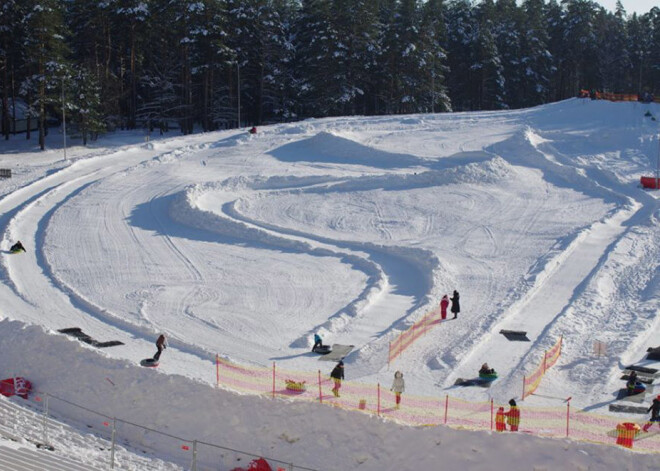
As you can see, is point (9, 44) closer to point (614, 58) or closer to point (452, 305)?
point (452, 305)

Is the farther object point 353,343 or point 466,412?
point 353,343

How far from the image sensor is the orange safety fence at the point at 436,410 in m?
14.5

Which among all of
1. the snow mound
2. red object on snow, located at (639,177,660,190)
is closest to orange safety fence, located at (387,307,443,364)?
red object on snow, located at (639,177,660,190)

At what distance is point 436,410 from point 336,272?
12184mm

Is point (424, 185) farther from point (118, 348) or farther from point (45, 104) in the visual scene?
point (45, 104)

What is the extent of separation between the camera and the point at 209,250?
3042 centimetres

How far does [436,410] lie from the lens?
16.0 m

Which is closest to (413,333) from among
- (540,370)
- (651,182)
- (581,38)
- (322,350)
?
(322,350)

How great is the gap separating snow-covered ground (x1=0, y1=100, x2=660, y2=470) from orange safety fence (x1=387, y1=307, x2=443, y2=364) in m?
0.26

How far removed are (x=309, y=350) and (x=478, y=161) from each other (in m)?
25.4

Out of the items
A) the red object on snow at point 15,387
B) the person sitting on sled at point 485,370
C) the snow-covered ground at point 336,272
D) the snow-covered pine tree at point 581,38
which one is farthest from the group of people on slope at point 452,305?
the snow-covered pine tree at point 581,38

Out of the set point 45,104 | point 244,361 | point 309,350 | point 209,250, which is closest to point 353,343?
point 309,350

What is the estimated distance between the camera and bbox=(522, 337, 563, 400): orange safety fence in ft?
59.3

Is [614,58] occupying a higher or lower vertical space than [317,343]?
higher
